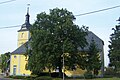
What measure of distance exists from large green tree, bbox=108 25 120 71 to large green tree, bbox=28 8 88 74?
14.0 meters

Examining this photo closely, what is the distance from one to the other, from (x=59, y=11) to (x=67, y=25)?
4.05 meters

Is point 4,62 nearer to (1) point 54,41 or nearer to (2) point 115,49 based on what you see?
(2) point 115,49

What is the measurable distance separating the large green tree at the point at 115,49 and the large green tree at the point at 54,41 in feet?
45.8

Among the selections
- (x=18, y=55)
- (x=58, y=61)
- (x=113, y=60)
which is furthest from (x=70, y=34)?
(x=18, y=55)

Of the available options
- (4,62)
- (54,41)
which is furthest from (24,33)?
(54,41)

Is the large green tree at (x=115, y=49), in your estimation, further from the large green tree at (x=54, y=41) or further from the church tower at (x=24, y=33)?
the church tower at (x=24, y=33)

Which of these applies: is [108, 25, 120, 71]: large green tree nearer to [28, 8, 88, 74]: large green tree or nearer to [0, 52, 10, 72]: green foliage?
[28, 8, 88, 74]: large green tree

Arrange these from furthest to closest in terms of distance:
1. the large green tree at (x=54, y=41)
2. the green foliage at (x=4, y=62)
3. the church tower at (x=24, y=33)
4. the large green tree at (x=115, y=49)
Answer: the green foliage at (x=4, y=62) → the church tower at (x=24, y=33) → the large green tree at (x=115, y=49) → the large green tree at (x=54, y=41)

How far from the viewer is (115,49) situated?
247 ft

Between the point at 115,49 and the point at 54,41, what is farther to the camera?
the point at 115,49

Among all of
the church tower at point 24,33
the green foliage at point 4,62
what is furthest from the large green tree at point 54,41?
the green foliage at point 4,62

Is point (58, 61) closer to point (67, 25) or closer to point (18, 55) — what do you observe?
point (67, 25)

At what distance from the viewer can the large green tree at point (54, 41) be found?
57.8 metres

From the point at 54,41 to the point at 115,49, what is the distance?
22.6 metres
